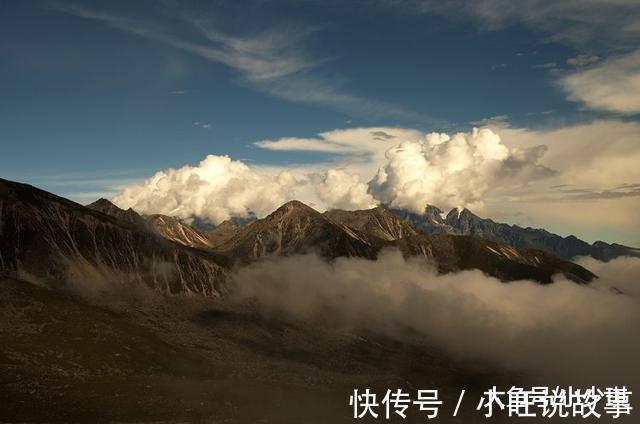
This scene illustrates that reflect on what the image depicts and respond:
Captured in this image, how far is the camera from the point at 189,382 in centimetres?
19588

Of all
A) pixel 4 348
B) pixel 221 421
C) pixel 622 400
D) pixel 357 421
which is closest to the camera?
pixel 622 400

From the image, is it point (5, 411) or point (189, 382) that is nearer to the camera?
point (5, 411)

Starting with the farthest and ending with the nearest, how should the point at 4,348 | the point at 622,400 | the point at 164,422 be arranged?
the point at 4,348
the point at 164,422
the point at 622,400

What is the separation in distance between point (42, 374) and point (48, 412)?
1296 inches

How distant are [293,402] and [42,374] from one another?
80963mm

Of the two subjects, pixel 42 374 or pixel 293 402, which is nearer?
pixel 42 374

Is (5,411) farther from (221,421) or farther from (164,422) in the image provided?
(221,421)

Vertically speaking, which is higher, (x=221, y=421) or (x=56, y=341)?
(x=56, y=341)

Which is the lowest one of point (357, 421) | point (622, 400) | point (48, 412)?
point (357, 421)

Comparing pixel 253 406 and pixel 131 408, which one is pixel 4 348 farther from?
pixel 253 406

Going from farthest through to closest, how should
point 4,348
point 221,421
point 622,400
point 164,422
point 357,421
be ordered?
1. point 357,421
2. point 4,348
3. point 221,421
4. point 164,422
5. point 622,400

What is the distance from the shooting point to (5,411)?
13225 cm

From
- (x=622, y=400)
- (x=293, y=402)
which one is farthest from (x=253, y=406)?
(x=622, y=400)

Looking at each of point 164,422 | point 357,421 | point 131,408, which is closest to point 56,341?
point 131,408
